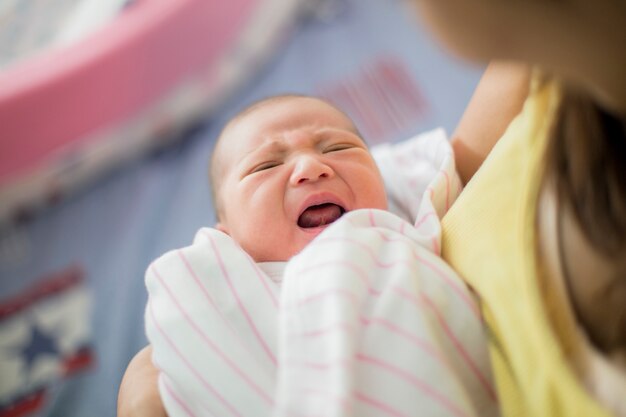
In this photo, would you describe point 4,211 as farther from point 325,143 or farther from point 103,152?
point 325,143

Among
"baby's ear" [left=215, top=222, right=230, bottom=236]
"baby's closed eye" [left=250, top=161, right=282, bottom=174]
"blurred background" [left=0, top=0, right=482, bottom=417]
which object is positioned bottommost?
"baby's ear" [left=215, top=222, right=230, bottom=236]

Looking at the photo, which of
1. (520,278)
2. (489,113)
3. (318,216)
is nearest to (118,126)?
(318,216)

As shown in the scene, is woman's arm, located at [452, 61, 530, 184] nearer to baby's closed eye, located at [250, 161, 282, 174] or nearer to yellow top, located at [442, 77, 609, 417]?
yellow top, located at [442, 77, 609, 417]

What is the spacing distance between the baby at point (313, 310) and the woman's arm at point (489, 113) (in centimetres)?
6

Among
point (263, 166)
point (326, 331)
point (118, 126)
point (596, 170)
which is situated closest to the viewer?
point (596, 170)

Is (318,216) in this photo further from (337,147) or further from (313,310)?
→ (313,310)

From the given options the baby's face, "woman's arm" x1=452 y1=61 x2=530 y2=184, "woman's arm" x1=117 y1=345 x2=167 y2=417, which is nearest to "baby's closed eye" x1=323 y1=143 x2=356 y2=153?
the baby's face

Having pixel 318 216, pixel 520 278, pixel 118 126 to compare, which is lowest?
pixel 520 278

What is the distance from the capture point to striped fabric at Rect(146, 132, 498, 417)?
0.55 meters

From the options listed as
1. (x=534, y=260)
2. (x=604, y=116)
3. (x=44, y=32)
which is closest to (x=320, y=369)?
(x=534, y=260)

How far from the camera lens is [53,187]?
54.7 inches

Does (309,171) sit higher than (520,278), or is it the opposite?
(309,171)

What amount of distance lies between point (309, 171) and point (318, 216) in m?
0.06

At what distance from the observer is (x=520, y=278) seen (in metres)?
0.51
